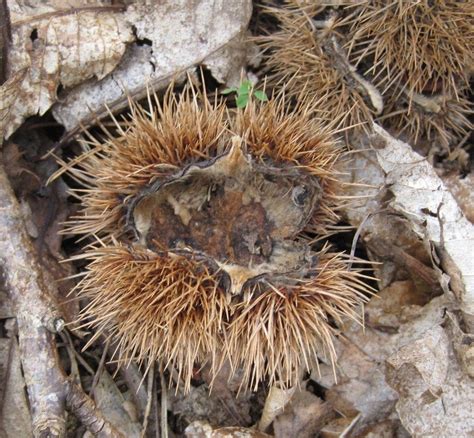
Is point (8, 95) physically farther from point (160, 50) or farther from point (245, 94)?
point (245, 94)

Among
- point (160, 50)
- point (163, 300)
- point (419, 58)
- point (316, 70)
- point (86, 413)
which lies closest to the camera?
point (163, 300)

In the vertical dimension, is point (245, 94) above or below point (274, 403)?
above

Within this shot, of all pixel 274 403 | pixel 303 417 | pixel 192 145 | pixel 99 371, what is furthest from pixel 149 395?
pixel 192 145

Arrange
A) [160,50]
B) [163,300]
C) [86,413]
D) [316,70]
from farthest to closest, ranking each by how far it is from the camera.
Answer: [160,50] < [316,70] < [86,413] < [163,300]

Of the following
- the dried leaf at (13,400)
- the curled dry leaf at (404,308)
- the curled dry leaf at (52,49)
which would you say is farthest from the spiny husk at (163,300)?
the curled dry leaf at (52,49)

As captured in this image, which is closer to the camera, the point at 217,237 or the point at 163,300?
the point at 163,300

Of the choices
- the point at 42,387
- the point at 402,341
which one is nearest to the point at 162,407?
the point at 42,387
